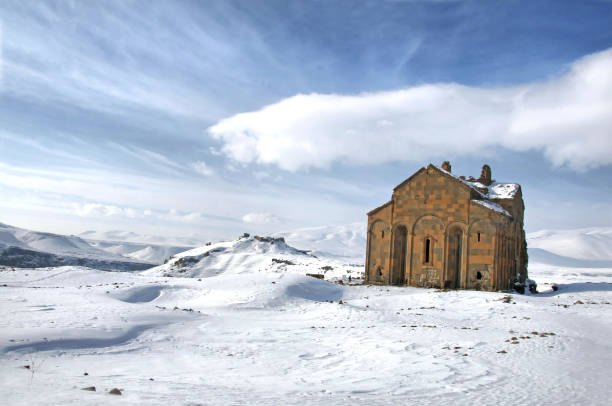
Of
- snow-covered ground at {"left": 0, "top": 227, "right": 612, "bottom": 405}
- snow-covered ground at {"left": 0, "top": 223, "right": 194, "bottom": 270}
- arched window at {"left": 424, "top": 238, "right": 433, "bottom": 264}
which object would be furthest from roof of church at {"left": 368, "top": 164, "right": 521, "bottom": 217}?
snow-covered ground at {"left": 0, "top": 223, "right": 194, "bottom": 270}

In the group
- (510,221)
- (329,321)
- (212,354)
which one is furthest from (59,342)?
(510,221)

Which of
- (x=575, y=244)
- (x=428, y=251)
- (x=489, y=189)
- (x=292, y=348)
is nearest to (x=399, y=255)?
(x=428, y=251)

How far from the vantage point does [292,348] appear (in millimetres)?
10406

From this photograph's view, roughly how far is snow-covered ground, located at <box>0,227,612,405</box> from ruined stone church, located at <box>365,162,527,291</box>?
612cm

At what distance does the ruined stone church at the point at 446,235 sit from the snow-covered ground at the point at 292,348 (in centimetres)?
612

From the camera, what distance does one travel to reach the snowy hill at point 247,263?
1492 inches

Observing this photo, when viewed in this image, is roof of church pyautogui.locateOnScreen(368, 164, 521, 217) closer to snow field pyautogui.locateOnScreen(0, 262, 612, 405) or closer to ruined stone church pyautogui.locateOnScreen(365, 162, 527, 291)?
ruined stone church pyautogui.locateOnScreen(365, 162, 527, 291)

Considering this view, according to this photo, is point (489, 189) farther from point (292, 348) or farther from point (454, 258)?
Result: point (292, 348)

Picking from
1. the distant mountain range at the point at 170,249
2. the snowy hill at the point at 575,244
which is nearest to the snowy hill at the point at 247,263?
the distant mountain range at the point at 170,249

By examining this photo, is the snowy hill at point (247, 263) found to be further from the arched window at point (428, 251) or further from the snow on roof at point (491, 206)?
the snow on roof at point (491, 206)

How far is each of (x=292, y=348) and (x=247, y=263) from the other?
30224 millimetres

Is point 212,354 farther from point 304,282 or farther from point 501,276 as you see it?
point 501,276

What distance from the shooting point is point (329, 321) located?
14.6 m

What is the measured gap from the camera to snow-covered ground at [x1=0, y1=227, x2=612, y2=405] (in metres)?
6.71
